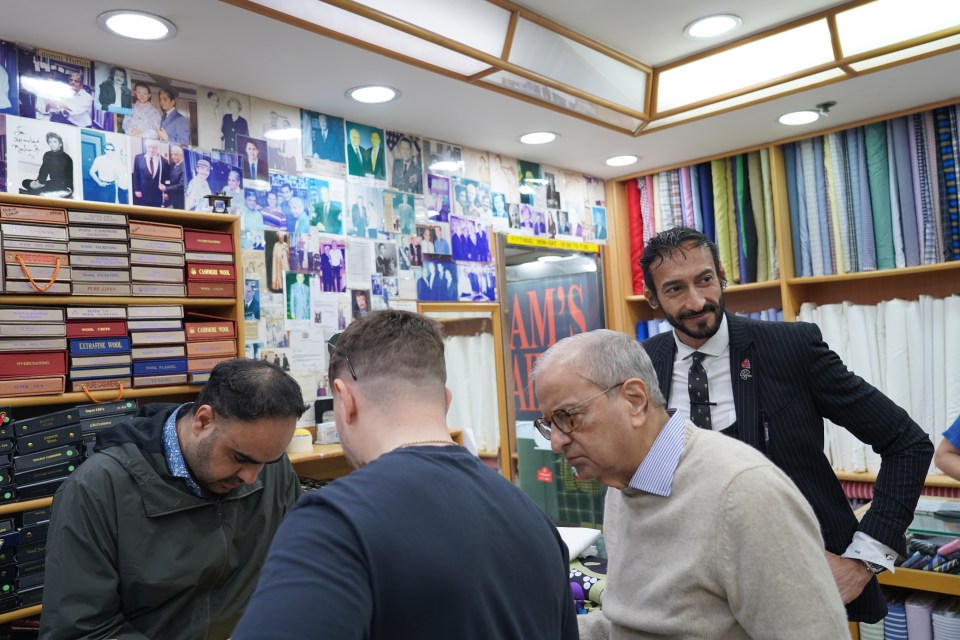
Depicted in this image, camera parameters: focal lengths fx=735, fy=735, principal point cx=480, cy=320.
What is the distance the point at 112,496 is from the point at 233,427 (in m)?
0.37

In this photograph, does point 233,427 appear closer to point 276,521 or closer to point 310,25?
point 276,521

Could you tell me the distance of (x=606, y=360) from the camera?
4.89 ft

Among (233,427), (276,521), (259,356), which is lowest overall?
(276,521)

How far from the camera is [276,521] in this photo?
2438mm

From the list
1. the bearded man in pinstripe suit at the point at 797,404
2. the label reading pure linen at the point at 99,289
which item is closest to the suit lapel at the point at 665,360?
the bearded man in pinstripe suit at the point at 797,404

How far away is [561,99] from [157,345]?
6.76 feet

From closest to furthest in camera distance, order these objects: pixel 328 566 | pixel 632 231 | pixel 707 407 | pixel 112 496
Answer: pixel 328 566
pixel 112 496
pixel 707 407
pixel 632 231

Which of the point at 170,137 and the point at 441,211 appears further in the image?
the point at 441,211

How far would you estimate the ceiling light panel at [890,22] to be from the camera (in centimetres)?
300

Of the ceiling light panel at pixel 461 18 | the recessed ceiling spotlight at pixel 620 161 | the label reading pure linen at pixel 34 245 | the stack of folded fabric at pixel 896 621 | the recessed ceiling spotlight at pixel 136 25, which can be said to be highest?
the ceiling light panel at pixel 461 18

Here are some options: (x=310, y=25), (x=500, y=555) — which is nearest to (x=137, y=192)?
(x=310, y=25)

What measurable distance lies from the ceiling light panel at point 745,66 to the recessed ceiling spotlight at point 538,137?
0.60 m

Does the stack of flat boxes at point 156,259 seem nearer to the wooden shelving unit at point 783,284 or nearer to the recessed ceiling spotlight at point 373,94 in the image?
the recessed ceiling spotlight at point 373,94

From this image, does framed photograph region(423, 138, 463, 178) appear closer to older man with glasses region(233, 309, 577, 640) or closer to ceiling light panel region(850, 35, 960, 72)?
ceiling light panel region(850, 35, 960, 72)
